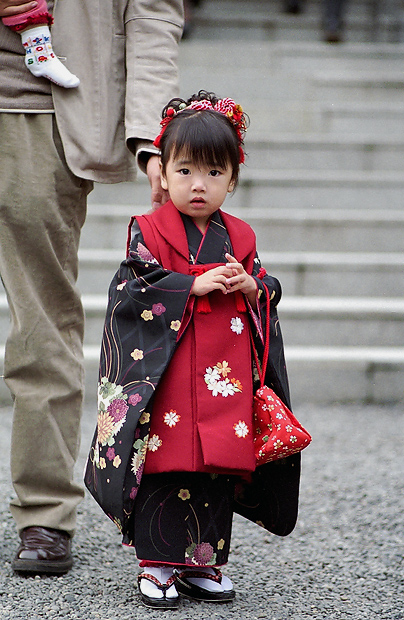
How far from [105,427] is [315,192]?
3.54 meters

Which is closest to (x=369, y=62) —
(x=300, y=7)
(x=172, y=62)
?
(x=300, y=7)

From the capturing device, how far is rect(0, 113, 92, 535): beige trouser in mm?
2039

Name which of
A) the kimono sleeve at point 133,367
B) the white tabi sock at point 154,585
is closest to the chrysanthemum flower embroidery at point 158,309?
the kimono sleeve at point 133,367

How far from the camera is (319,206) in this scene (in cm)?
513

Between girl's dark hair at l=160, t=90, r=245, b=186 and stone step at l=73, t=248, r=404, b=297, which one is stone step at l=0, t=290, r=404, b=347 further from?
girl's dark hair at l=160, t=90, r=245, b=186

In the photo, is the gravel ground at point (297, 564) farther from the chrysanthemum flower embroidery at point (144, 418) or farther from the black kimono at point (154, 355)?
the chrysanthemum flower embroidery at point (144, 418)

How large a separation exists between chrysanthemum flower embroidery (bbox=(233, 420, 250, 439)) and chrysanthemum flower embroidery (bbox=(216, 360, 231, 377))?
0.38ft

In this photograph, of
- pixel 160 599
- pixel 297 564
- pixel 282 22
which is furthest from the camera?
pixel 282 22

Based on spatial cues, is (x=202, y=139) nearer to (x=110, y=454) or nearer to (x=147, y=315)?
(x=147, y=315)

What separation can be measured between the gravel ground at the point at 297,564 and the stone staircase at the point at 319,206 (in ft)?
2.95

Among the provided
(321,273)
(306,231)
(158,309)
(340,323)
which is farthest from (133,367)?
(306,231)

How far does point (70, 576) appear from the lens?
209 centimetres

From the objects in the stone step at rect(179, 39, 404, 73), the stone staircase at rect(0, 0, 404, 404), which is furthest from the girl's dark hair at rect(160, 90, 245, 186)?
the stone step at rect(179, 39, 404, 73)

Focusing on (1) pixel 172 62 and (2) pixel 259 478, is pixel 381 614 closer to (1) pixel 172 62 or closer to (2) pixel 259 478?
(2) pixel 259 478
